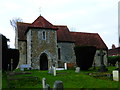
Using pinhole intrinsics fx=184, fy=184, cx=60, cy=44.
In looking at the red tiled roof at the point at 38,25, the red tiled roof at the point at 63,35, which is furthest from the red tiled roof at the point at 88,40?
the red tiled roof at the point at 38,25

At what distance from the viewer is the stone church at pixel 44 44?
87.3 feet

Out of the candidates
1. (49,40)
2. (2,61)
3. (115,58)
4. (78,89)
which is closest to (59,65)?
(49,40)

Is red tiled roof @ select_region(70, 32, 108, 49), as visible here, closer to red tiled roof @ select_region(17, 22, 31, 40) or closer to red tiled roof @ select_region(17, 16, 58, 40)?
red tiled roof @ select_region(17, 16, 58, 40)

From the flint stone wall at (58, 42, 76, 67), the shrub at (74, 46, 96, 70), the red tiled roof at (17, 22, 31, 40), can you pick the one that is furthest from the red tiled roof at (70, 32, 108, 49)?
the shrub at (74, 46, 96, 70)

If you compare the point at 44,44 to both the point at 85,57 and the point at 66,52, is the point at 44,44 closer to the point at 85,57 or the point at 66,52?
the point at 66,52

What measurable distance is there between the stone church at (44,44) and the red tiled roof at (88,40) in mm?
293

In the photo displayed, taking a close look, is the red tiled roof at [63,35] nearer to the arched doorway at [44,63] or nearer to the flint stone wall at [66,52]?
the flint stone wall at [66,52]

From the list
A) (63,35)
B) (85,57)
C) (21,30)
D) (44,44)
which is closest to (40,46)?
(44,44)

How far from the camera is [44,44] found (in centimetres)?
2702

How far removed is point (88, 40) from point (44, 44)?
11284 mm

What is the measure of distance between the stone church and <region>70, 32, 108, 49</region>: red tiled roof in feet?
0.96

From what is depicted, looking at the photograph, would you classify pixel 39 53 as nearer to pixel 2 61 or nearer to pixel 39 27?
pixel 39 27

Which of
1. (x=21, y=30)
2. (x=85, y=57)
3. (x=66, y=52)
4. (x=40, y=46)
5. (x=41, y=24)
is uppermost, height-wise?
(x=41, y=24)

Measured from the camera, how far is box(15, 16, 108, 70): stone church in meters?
26.6
